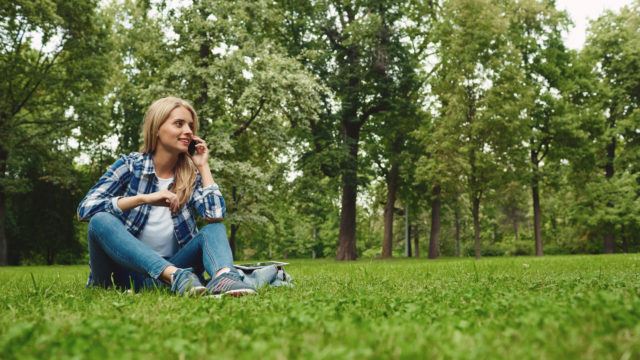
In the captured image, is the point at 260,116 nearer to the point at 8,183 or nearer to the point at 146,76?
the point at 146,76

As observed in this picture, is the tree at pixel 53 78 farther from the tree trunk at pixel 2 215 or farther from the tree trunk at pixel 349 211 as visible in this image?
the tree trunk at pixel 349 211

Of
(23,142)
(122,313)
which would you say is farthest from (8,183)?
(122,313)

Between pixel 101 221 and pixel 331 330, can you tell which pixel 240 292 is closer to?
pixel 101 221

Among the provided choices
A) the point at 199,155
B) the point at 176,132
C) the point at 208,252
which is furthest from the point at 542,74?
the point at 208,252

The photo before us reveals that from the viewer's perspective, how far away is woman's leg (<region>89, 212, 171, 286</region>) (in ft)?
14.5

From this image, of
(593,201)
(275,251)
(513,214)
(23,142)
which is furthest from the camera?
(275,251)

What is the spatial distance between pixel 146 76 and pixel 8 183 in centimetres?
1042

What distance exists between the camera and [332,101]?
2444cm

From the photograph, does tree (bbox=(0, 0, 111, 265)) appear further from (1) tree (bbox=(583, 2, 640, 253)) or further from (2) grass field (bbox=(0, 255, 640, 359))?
(1) tree (bbox=(583, 2, 640, 253))

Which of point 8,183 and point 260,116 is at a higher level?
point 260,116

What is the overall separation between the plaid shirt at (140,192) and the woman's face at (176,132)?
0.24 meters

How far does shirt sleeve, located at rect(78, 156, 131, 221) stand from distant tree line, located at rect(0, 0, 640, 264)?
12.4 metres

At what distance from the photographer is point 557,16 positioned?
29.7m

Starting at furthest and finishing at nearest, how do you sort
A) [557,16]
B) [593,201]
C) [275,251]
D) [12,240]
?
[275,251], [12,240], [593,201], [557,16]
